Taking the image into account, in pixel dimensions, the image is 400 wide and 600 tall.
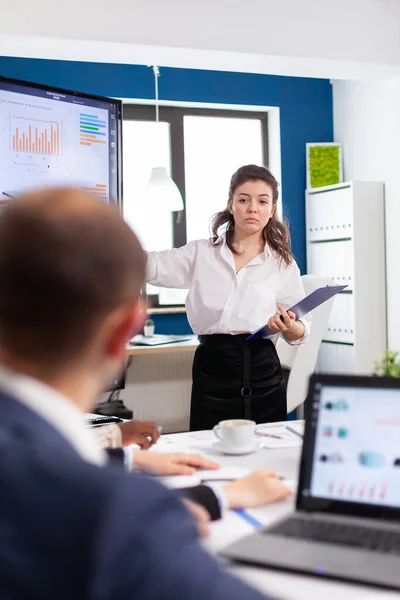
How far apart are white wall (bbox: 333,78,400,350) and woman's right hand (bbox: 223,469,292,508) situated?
4129 mm

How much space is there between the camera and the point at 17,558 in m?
0.49

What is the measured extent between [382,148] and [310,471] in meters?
4.59

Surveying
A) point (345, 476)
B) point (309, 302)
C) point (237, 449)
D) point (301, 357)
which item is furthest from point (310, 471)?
point (301, 357)

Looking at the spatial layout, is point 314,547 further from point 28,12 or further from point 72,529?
point 28,12

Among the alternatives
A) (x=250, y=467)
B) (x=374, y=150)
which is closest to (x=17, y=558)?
(x=250, y=467)

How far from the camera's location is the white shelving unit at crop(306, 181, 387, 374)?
5.19m

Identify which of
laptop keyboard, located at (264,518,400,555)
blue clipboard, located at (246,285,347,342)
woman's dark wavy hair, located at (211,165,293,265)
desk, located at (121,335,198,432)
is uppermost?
woman's dark wavy hair, located at (211,165,293,265)

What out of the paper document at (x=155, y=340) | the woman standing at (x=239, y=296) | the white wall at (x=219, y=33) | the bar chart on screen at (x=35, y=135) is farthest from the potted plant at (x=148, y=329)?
the bar chart on screen at (x=35, y=135)

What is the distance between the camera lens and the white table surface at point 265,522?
33.0 inches

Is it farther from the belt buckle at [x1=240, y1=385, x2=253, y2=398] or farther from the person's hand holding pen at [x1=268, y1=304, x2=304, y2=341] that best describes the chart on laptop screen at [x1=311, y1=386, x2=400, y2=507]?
the belt buckle at [x1=240, y1=385, x2=253, y2=398]

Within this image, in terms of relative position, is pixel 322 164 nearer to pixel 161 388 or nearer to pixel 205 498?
pixel 161 388

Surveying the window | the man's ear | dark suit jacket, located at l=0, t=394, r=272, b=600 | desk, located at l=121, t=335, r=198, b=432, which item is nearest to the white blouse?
the man's ear

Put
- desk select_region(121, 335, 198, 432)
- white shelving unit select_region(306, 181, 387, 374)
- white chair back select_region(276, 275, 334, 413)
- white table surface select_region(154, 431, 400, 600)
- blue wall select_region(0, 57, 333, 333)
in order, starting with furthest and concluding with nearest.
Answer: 1. blue wall select_region(0, 57, 333, 333)
2. white shelving unit select_region(306, 181, 387, 374)
3. desk select_region(121, 335, 198, 432)
4. white chair back select_region(276, 275, 334, 413)
5. white table surface select_region(154, 431, 400, 600)

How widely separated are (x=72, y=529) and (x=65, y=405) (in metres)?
0.12
